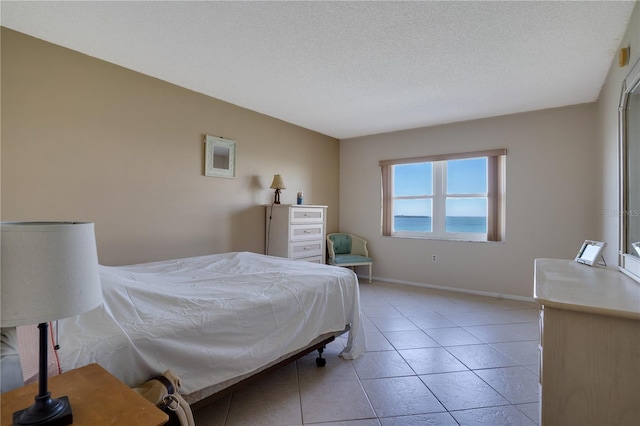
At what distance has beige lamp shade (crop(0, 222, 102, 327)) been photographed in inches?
25.3

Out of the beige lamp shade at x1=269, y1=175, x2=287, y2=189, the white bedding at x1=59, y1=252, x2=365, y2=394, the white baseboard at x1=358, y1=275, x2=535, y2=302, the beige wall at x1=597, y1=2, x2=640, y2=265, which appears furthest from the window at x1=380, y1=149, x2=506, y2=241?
the white bedding at x1=59, y1=252, x2=365, y2=394

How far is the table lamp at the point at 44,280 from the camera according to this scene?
2.11ft

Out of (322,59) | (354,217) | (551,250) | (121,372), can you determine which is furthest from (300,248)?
(551,250)

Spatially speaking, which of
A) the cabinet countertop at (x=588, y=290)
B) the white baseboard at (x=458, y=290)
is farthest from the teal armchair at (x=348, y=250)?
the cabinet countertop at (x=588, y=290)

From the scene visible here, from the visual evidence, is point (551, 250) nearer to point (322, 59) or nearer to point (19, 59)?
point (322, 59)

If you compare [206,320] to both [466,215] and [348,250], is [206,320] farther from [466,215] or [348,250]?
[466,215]

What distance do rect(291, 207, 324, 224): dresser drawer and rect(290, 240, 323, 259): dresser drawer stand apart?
30 centimetres

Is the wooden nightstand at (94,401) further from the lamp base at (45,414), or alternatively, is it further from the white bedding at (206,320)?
the white bedding at (206,320)

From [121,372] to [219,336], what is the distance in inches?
16.7

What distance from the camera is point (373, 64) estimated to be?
8.41 ft

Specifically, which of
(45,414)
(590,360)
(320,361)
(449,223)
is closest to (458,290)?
(449,223)

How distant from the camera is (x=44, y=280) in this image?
0.67 m

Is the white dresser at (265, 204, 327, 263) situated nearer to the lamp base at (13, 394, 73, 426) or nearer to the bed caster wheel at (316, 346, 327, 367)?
the bed caster wheel at (316, 346, 327, 367)

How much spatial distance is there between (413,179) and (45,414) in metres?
4.73
